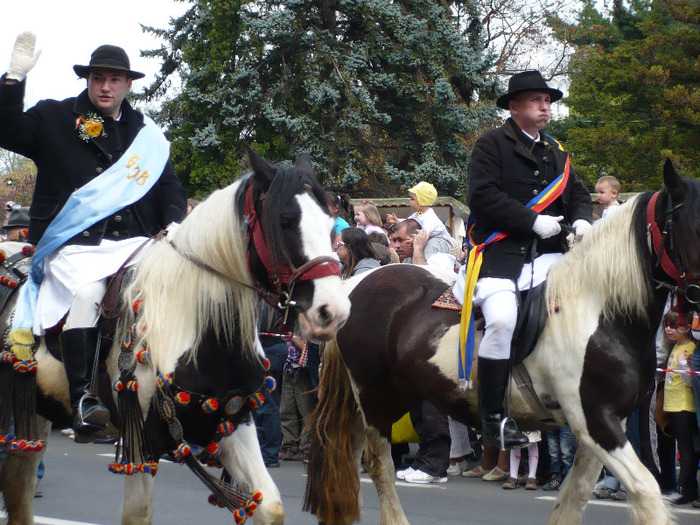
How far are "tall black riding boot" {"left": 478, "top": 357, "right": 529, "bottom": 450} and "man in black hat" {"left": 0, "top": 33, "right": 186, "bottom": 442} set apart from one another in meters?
2.04

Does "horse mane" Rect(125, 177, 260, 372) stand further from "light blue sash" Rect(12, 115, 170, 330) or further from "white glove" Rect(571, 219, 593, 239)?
"white glove" Rect(571, 219, 593, 239)

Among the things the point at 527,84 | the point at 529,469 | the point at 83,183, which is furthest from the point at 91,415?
the point at 529,469

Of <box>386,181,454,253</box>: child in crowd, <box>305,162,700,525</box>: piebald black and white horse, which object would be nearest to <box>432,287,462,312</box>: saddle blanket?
<box>305,162,700,525</box>: piebald black and white horse

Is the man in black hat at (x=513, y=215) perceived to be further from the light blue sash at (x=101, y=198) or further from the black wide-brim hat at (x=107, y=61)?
the black wide-brim hat at (x=107, y=61)

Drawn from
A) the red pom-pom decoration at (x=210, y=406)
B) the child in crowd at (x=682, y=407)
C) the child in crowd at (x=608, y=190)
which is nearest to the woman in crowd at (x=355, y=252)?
the child in crowd at (x=608, y=190)

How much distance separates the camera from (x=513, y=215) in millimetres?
5566

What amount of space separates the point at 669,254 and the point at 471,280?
48.3 inches

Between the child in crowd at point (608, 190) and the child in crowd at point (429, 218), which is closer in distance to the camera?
the child in crowd at point (608, 190)

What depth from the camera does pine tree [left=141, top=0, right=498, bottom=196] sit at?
25750mm

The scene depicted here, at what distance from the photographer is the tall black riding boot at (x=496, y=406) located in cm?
547

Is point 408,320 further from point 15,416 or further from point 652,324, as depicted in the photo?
point 15,416

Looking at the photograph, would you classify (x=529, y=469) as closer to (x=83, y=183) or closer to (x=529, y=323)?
(x=529, y=323)

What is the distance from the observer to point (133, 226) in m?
5.09

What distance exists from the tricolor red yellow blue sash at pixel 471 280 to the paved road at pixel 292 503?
2021 mm
